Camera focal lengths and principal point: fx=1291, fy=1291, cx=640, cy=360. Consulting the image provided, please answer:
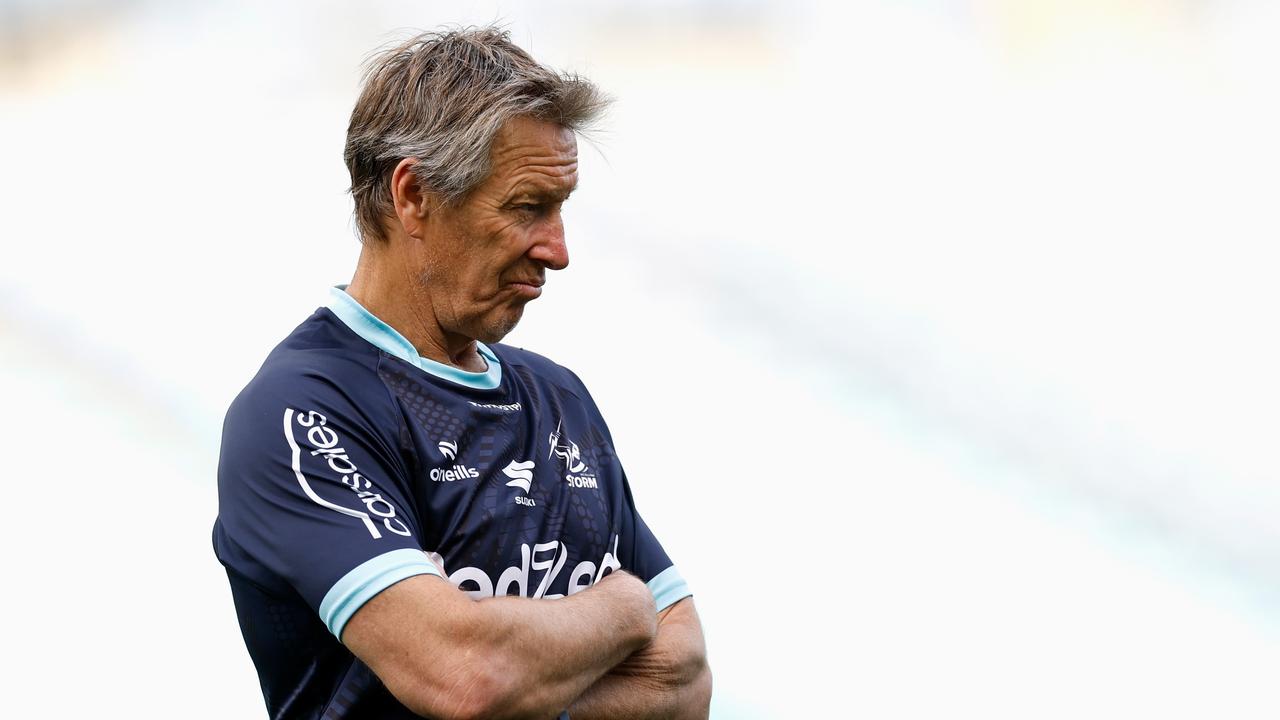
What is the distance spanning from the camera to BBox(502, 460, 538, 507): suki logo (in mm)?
1606

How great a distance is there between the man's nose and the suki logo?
271 millimetres

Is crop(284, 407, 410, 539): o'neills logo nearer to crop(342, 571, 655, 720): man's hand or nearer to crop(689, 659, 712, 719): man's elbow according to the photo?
crop(342, 571, 655, 720): man's hand

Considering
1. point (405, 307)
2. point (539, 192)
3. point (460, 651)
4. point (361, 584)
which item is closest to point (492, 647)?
point (460, 651)

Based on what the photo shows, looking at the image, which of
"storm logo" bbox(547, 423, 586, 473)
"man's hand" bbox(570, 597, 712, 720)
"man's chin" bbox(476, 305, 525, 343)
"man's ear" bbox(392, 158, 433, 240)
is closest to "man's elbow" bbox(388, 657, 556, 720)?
"man's hand" bbox(570, 597, 712, 720)

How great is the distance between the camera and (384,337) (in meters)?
1.64

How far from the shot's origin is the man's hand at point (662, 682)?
159 cm

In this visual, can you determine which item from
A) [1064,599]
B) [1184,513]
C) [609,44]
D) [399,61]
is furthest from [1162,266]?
[399,61]

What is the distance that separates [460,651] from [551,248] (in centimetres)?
59

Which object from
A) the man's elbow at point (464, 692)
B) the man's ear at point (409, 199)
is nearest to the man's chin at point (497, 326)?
the man's ear at point (409, 199)

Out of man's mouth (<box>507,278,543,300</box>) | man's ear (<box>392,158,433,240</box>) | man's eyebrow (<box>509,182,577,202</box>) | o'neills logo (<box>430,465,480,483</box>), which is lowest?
o'neills logo (<box>430,465,480,483</box>)

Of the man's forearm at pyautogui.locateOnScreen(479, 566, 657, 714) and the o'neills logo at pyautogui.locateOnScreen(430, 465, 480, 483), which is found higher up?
the o'neills logo at pyautogui.locateOnScreen(430, 465, 480, 483)

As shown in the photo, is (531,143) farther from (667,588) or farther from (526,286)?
(667,588)

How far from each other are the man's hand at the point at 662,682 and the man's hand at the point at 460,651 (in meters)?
0.15

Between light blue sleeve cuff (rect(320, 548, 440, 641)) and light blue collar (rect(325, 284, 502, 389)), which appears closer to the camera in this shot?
light blue sleeve cuff (rect(320, 548, 440, 641))
